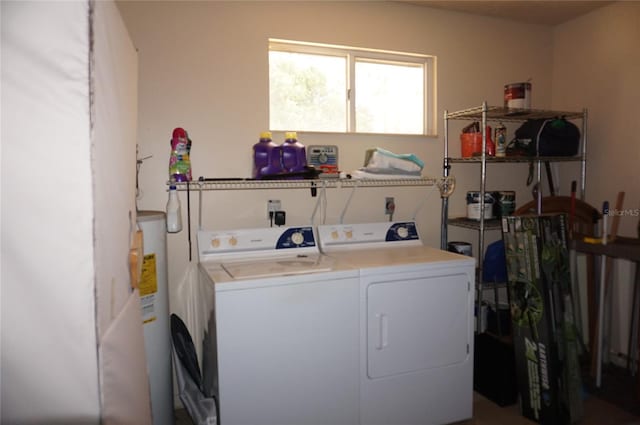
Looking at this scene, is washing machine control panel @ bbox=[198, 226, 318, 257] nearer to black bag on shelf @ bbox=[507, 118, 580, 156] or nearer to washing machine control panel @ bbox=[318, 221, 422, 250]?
washing machine control panel @ bbox=[318, 221, 422, 250]

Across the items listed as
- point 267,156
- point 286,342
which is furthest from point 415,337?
point 267,156

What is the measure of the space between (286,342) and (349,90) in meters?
1.64

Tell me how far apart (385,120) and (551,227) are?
1.21 m

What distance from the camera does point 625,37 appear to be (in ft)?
8.88

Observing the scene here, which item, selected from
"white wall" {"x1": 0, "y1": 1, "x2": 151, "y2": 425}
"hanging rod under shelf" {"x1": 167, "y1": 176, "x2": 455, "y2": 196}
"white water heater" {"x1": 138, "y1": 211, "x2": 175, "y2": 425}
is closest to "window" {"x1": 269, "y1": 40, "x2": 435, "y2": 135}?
"hanging rod under shelf" {"x1": 167, "y1": 176, "x2": 455, "y2": 196}

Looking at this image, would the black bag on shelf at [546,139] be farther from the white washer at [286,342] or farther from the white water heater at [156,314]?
the white water heater at [156,314]

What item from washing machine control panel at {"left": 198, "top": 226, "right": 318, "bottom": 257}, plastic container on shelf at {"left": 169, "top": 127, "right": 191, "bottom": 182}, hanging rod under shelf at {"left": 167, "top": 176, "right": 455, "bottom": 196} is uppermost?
plastic container on shelf at {"left": 169, "top": 127, "right": 191, "bottom": 182}

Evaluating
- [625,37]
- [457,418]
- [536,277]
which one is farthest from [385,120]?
[457,418]

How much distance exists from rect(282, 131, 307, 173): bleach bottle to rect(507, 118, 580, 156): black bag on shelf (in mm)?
1399

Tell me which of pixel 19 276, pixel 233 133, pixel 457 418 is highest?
pixel 233 133

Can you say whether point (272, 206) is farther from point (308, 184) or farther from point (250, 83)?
point (250, 83)

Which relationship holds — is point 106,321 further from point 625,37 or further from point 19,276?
point 625,37

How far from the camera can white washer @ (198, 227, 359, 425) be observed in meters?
1.71

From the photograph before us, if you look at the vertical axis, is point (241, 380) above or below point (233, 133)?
below
